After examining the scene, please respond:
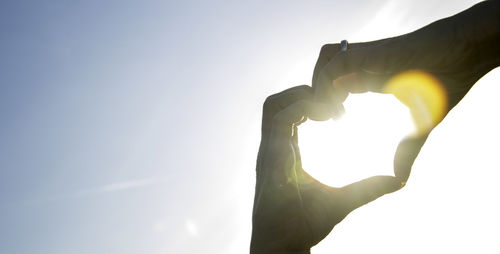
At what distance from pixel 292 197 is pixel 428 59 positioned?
1821 millimetres

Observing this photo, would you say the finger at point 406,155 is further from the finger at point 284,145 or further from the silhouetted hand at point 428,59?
the finger at point 284,145

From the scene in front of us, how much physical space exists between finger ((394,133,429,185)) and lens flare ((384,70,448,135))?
93 millimetres

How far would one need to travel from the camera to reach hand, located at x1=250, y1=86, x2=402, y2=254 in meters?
3.14

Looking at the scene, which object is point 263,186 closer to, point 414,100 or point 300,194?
point 300,194

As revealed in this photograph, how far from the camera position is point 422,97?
310cm

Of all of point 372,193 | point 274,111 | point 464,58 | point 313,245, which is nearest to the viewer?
point 464,58

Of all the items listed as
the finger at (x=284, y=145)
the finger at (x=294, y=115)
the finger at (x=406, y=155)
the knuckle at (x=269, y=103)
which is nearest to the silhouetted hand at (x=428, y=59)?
the finger at (x=406, y=155)

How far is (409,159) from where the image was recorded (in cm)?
306

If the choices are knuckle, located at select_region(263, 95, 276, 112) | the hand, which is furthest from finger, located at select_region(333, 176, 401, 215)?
knuckle, located at select_region(263, 95, 276, 112)

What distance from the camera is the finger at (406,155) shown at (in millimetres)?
3064

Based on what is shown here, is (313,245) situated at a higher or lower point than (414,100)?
lower

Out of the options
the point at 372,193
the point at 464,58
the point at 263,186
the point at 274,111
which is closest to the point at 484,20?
the point at 464,58

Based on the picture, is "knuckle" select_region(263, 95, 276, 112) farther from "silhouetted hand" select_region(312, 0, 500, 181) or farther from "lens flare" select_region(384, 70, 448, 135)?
"lens flare" select_region(384, 70, 448, 135)

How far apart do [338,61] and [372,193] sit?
1.41 metres
